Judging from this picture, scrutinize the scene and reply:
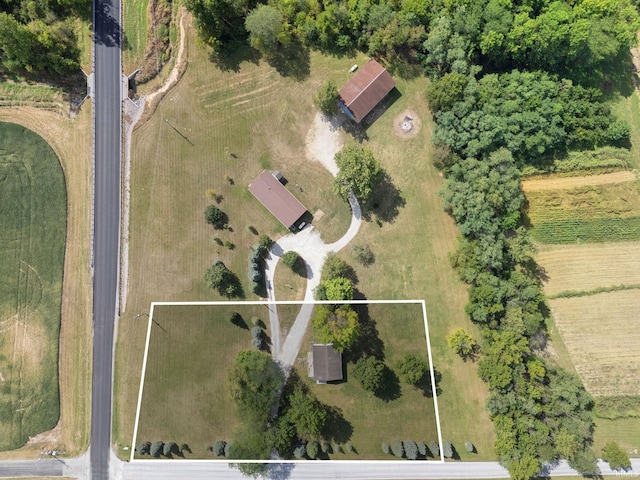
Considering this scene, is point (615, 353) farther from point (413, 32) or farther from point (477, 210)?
point (413, 32)

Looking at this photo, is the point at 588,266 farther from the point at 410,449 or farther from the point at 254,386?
the point at 254,386

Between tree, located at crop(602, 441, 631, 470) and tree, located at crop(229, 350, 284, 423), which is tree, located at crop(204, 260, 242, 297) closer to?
tree, located at crop(229, 350, 284, 423)

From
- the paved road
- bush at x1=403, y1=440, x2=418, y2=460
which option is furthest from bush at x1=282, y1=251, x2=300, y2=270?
bush at x1=403, y1=440, x2=418, y2=460

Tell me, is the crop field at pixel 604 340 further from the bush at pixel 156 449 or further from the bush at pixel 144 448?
the bush at pixel 144 448

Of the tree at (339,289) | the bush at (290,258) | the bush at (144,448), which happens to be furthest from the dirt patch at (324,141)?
the bush at (144,448)

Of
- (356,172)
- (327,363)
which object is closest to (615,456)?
(327,363)

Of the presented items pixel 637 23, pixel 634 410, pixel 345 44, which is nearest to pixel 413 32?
pixel 345 44
